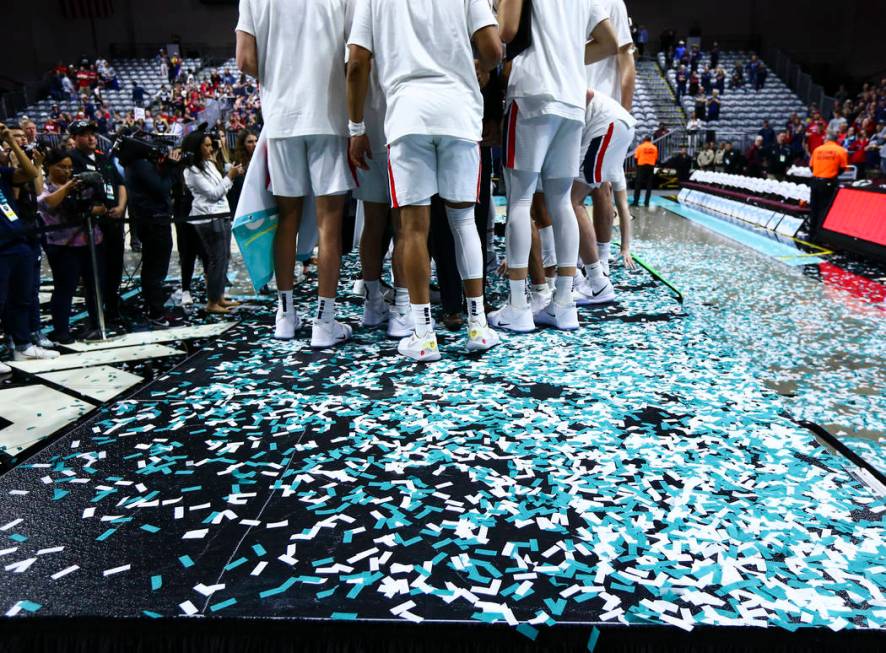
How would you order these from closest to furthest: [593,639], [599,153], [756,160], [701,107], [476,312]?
[593,639]
[476,312]
[599,153]
[756,160]
[701,107]

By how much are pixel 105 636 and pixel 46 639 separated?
0.36 ft

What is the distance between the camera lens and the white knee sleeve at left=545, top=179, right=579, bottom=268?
122 inches

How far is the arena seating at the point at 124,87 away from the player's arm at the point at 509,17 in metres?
21.9

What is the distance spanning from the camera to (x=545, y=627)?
1.12 m

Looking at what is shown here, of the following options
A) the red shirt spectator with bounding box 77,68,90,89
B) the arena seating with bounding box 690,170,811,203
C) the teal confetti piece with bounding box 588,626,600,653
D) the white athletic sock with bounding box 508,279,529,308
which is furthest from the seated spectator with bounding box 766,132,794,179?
the red shirt spectator with bounding box 77,68,90,89

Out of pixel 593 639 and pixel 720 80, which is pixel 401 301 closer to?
pixel 593 639

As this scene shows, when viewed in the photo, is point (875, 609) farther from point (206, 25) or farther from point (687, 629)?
point (206, 25)

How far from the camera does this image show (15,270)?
331cm

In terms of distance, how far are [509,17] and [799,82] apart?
22288mm

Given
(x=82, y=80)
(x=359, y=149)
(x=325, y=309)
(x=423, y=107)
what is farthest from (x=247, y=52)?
(x=82, y=80)

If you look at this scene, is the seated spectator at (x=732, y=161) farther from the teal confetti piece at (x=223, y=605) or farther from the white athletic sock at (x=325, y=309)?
the teal confetti piece at (x=223, y=605)

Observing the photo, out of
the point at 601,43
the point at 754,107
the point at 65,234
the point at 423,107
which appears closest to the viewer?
the point at 423,107

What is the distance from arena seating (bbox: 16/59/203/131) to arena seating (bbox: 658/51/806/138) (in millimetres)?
18585

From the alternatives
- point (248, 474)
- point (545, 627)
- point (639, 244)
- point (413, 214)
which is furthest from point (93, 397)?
point (639, 244)
